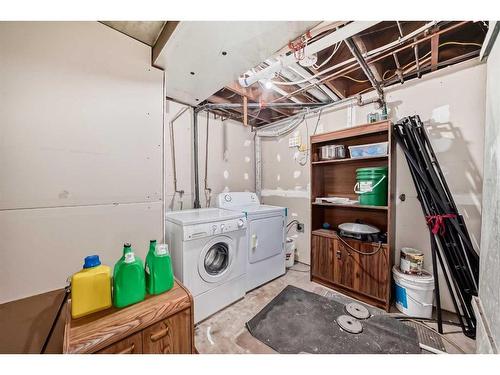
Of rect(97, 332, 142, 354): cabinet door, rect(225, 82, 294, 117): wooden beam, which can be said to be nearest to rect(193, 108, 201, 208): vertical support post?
rect(225, 82, 294, 117): wooden beam

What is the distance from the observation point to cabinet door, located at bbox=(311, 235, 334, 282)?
7.22 ft

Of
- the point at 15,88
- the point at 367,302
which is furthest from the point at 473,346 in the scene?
the point at 15,88

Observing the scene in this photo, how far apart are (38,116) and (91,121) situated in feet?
0.67

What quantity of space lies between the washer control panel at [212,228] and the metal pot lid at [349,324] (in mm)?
1220

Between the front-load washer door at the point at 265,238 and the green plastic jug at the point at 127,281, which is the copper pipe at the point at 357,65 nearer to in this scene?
the front-load washer door at the point at 265,238

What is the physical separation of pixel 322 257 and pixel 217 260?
4.25ft

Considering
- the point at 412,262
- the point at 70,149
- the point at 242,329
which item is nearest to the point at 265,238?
the point at 242,329

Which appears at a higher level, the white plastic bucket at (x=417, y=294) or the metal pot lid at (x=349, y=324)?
the white plastic bucket at (x=417, y=294)

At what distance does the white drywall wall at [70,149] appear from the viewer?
0.87m

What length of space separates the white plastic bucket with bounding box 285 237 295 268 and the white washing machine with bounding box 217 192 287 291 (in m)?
0.23

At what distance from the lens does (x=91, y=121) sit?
3.51 feet

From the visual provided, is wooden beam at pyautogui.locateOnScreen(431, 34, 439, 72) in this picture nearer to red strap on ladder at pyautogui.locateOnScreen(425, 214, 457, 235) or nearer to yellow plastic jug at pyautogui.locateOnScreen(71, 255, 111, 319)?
red strap on ladder at pyautogui.locateOnScreen(425, 214, 457, 235)

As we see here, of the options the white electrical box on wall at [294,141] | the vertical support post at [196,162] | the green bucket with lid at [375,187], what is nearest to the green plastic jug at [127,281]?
the vertical support post at [196,162]

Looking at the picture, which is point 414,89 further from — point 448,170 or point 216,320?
point 216,320
